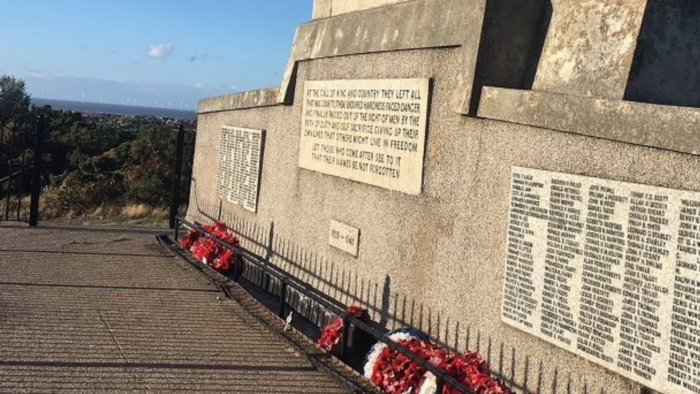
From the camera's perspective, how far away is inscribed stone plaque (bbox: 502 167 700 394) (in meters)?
3.40

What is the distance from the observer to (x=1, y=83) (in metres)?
38.3

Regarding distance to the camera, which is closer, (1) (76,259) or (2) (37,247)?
(1) (76,259)

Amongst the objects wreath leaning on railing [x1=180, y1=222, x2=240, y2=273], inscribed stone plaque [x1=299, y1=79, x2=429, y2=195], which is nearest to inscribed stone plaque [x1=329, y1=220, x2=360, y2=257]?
inscribed stone plaque [x1=299, y1=79, x2=429, y2=195]

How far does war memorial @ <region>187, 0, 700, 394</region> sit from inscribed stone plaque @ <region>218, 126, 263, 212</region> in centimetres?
130

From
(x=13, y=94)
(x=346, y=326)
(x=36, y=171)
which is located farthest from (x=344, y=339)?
(x=13, y=94)

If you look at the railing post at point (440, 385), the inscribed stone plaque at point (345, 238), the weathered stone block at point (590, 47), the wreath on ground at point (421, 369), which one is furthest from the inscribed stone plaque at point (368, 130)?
the railing post at point (440, 385)

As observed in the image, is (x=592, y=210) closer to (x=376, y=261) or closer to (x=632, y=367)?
(x=632, y=367)

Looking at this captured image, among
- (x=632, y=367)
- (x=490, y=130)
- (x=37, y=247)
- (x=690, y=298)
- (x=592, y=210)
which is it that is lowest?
(x=37, y=247)

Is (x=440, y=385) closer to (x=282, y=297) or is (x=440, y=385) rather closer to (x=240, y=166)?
(x=282, y=297)

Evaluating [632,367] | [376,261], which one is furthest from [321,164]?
[632,367]

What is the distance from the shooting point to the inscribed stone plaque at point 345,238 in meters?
6.48

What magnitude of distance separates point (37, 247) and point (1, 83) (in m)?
32.4

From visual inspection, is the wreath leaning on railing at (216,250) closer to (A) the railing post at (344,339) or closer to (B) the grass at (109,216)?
(A) the railing post at (344,339)

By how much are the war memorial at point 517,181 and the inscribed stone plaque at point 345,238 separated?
24 millimetres
